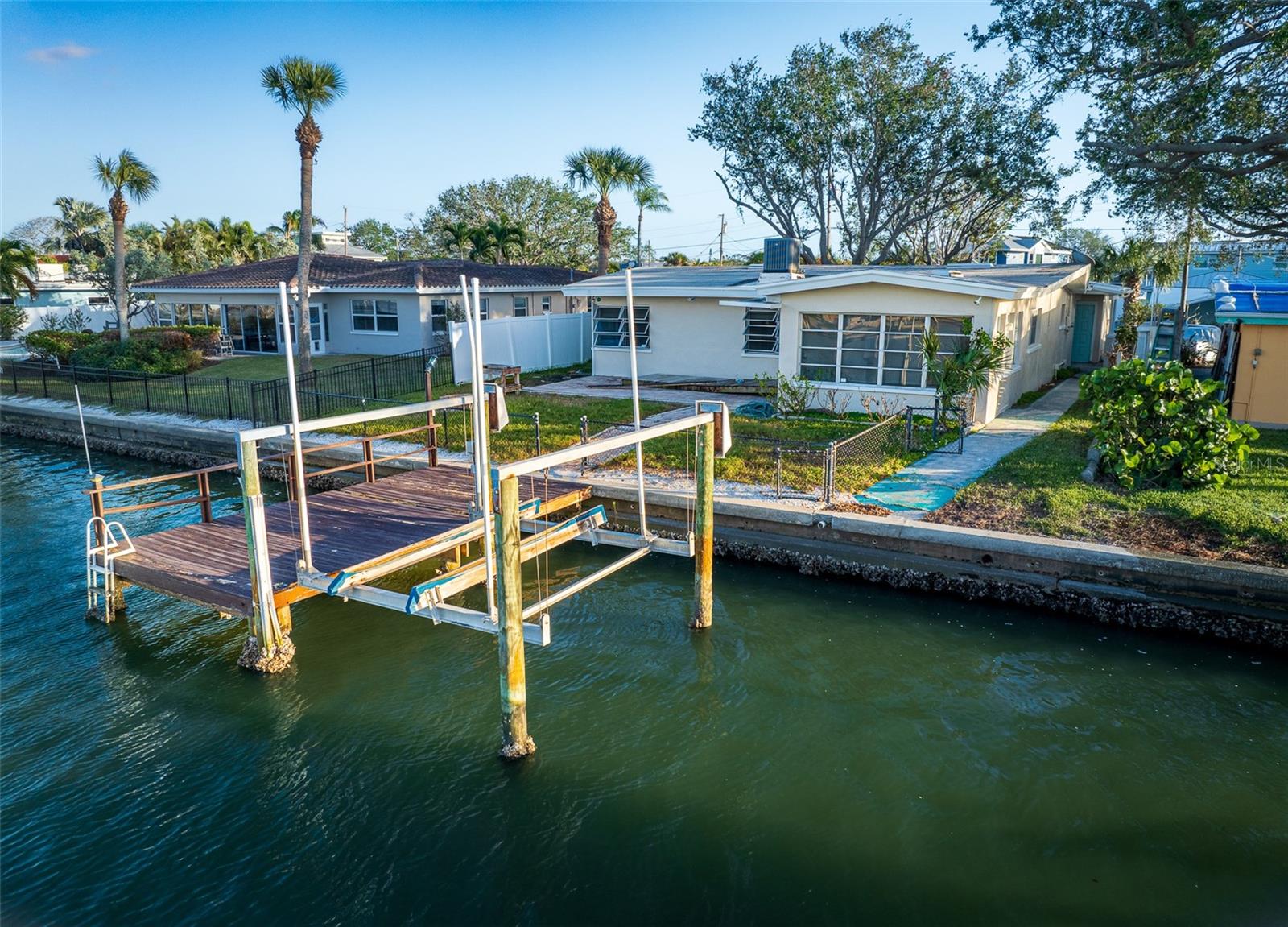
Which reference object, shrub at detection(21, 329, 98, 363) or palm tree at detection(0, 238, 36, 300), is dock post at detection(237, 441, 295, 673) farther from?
palm tree at detection(0, 238, 36, 300)

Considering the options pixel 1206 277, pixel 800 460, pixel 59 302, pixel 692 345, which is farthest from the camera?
pixel 1206 277

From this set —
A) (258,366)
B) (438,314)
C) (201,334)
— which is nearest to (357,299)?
(438,314)

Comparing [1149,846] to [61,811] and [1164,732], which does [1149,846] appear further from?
[61,811]

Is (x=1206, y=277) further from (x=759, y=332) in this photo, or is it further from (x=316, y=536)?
(x=316, y=536)

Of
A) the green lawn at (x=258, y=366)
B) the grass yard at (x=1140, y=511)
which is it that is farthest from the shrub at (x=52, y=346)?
the grass yard at (x=1140, y=511)

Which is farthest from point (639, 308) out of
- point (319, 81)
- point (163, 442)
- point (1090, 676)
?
point (1090, 676)

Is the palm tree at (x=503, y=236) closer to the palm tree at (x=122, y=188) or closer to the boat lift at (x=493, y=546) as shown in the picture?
the palm tree at (x=122, y=188)
